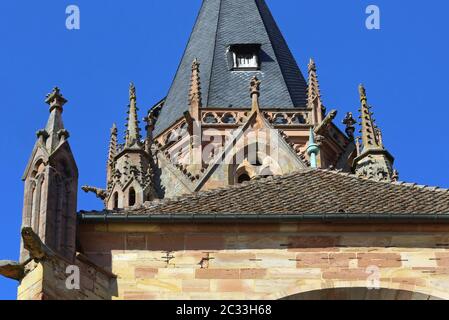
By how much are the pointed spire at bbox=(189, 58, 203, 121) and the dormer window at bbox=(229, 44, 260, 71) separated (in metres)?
2.15

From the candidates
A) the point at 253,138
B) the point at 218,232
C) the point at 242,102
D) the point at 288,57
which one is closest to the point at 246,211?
the point at 218,232

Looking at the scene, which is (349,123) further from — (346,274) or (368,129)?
(346,274)

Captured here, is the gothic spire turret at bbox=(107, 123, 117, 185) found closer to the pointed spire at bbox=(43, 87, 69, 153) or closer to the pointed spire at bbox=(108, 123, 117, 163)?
the pointed spire at bbox=(108, 123, 117, 163)

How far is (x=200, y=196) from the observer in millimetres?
13633

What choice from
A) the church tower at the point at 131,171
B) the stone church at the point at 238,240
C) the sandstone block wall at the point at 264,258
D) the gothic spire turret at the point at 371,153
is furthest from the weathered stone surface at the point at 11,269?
the church tower at the point at 131,171

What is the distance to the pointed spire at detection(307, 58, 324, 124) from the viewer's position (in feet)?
123

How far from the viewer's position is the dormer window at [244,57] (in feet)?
131

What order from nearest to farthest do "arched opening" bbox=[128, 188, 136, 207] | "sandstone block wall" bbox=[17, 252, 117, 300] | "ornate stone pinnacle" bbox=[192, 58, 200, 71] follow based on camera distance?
"sandstone block wall" bbox=[17, 252, 117, 300] → "arched opening" bbox=[128, 188, 136, 207] → "ornate stone pinnacle" bbox=[192, 58, 200, 71]

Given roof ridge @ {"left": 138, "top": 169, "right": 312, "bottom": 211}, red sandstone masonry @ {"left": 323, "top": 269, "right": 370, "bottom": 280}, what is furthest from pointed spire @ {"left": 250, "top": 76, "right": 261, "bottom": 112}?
red sandstone masonry @ {"left": 323, "top": 269, "right": 370, "bottom": 280}

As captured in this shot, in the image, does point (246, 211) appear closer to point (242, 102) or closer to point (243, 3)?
point (242, 102)

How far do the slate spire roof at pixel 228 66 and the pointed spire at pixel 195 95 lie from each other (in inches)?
22.5

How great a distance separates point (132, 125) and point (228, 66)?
4.73 m

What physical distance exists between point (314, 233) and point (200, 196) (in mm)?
1418
